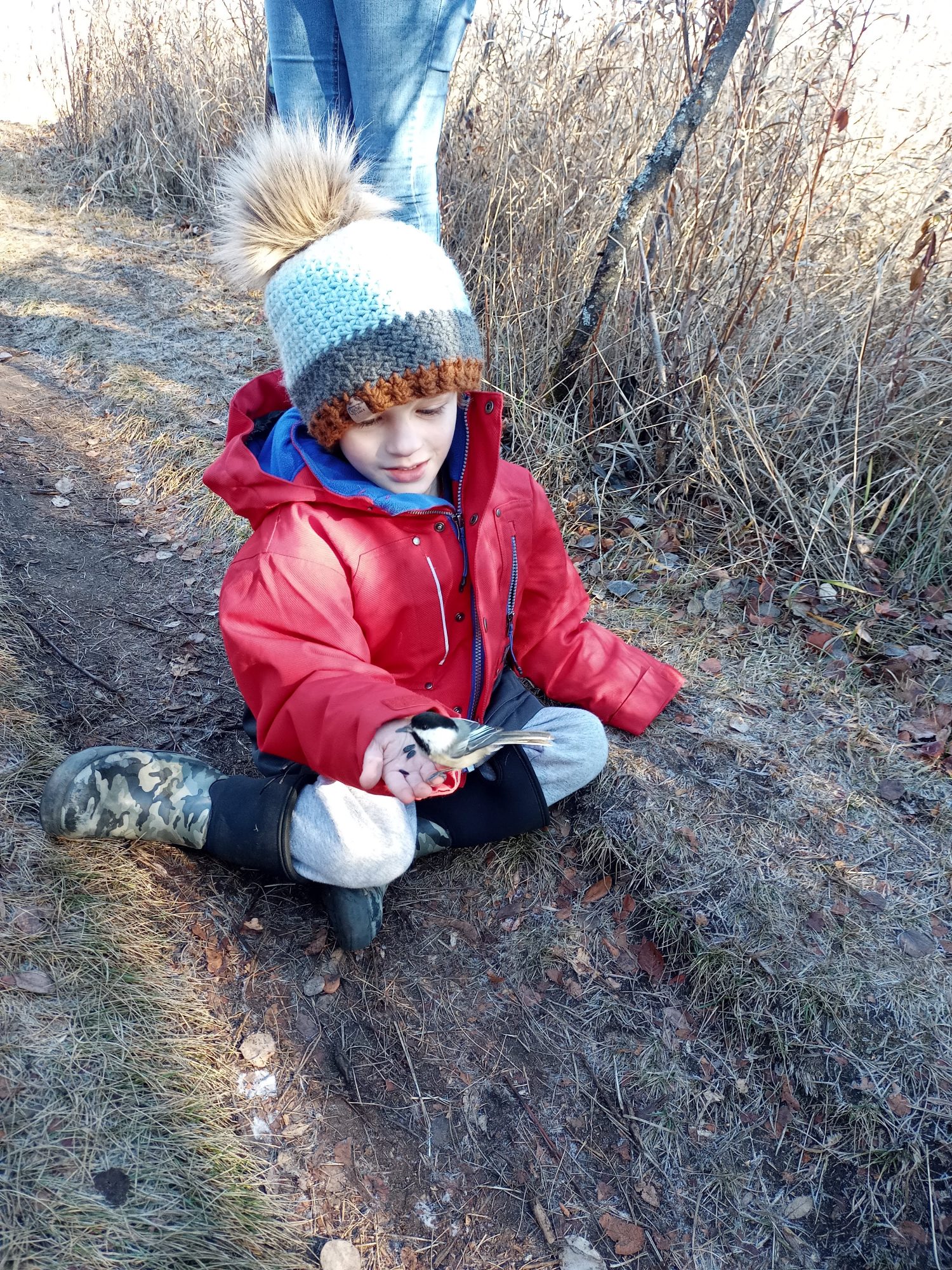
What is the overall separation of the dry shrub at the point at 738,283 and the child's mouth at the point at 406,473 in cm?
142

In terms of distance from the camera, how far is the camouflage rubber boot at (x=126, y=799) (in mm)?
2047

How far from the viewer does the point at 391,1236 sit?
66.6 inches

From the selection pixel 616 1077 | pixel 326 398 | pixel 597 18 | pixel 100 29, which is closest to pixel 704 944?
pixel 616 1077

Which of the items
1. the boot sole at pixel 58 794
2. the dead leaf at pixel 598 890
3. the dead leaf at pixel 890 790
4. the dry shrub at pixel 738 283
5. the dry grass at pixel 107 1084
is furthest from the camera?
the dry shrub at pixel 738 283

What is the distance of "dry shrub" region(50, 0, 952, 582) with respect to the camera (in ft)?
9.97

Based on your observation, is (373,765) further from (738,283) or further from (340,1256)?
(738,283)

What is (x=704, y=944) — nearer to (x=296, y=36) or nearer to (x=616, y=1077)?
(x=616, y=1077)

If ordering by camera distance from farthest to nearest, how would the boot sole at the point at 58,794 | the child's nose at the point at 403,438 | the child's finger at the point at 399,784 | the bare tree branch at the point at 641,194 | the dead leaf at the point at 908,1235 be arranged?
1. the bare tree branch at the point at 641,194
2. the boot sole at the point at 58,794
3. the child's nose at the point at 403,438
4. the dead leaf at the point at 908,1235
5. the child's finger at the point at 399,784

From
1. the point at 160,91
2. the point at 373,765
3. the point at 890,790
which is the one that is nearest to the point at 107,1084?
the point at 373,765

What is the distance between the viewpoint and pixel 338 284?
1874mm

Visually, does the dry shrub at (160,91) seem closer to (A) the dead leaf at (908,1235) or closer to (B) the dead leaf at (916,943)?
(B) the dead leaf at (916,943)

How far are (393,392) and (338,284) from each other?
0.26 meters

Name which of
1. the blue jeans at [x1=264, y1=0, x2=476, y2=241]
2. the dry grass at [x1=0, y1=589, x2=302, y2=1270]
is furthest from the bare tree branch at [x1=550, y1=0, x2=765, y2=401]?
the dry grass at [x1=0, y1=589, x2=302, y2=1270]

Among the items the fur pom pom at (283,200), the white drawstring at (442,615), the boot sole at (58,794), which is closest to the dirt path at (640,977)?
the boot sole at (58,794)
